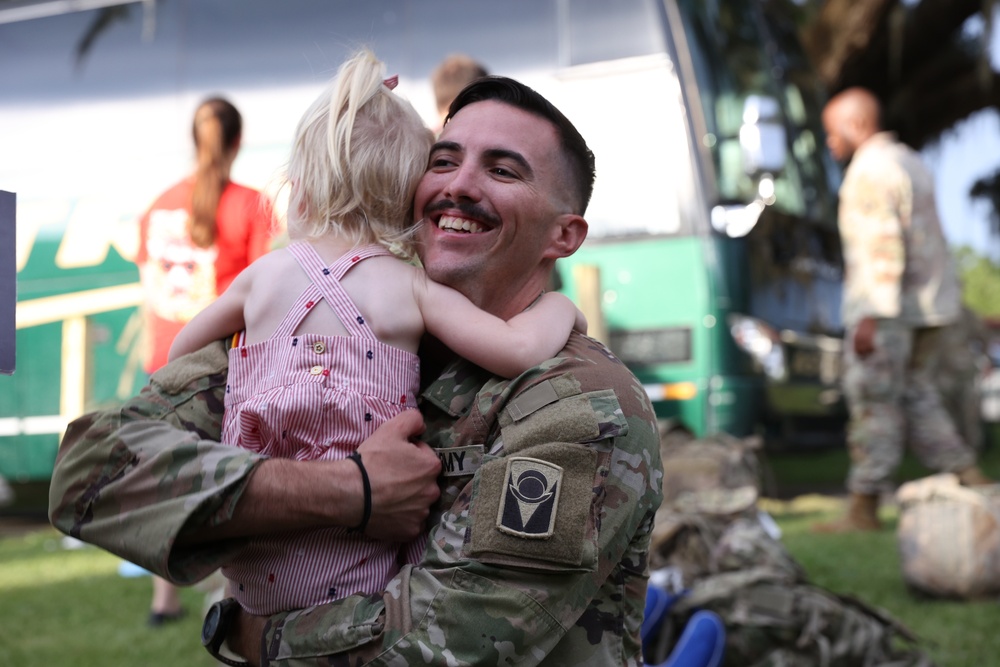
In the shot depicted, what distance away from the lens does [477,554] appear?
1656 millimetres

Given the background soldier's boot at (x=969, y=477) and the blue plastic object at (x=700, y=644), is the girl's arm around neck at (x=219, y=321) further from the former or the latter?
the background soldier's boot at (x=969, y=477)

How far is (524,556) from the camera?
1644 millimetres

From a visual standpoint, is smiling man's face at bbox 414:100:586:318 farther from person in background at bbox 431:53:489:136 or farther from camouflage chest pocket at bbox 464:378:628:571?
person in background at bbox 431:53:489:136

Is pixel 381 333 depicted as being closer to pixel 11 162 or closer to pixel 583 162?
pixel 583 162

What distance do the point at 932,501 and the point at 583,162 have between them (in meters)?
3.22

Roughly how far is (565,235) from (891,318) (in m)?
4.49

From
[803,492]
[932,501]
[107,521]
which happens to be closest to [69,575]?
[932,501]

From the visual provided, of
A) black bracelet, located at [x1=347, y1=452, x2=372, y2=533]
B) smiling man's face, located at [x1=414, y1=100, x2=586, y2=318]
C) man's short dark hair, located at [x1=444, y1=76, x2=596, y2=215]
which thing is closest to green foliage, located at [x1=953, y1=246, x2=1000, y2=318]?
man's short dark hair, located at [x1=444, y1=76, x2=596, y2=215]

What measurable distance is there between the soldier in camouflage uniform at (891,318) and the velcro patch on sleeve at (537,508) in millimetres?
4829

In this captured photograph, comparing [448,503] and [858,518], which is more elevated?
[448,503]

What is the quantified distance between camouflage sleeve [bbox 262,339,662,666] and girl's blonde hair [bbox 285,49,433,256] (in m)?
0.41

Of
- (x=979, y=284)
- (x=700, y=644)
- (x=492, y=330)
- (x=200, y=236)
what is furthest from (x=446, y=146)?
(x=979, y=284)

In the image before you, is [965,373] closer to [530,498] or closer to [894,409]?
[894,409]

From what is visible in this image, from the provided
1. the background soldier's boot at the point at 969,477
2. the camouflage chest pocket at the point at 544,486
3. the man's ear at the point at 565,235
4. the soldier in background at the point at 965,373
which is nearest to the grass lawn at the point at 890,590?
the background soldier's boot at the point at 969,477
